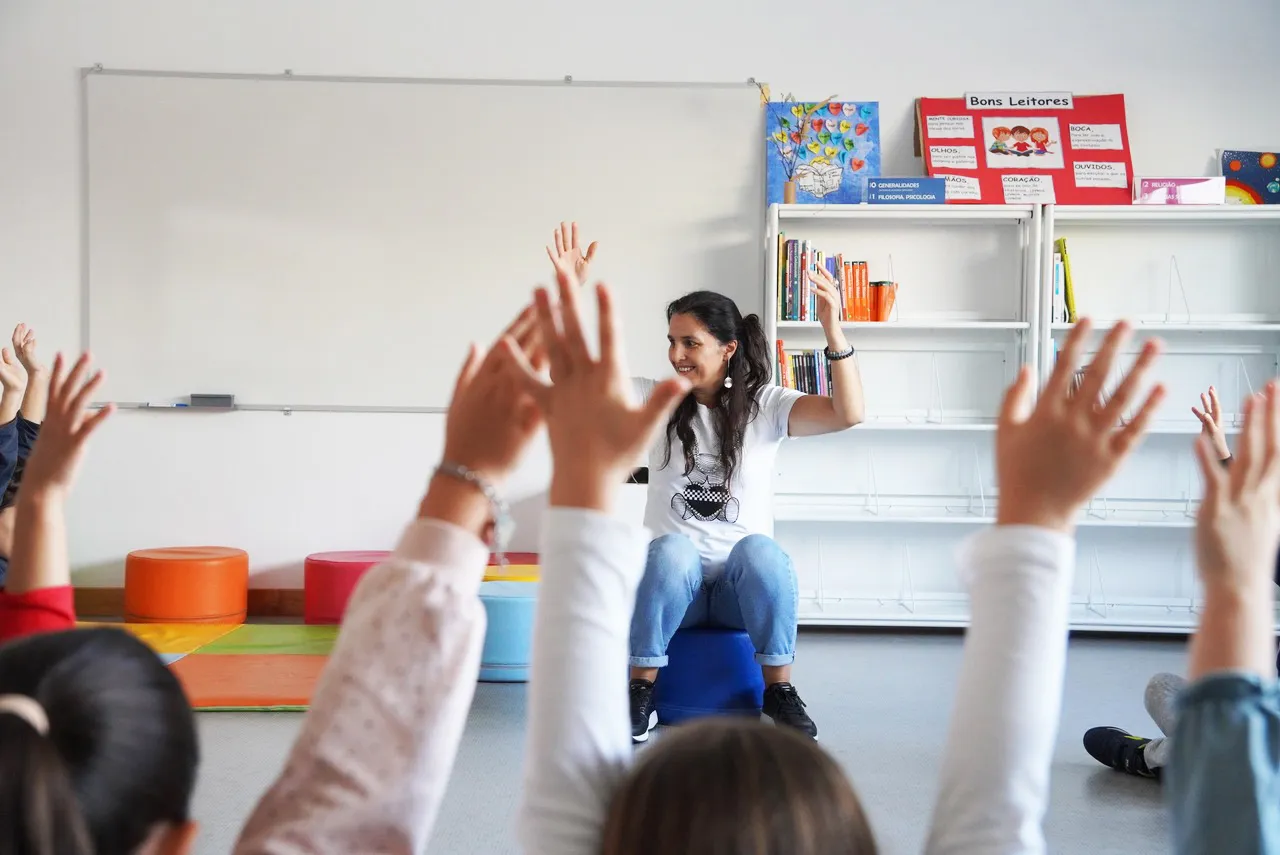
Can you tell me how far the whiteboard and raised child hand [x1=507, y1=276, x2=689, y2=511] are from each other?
367 cm

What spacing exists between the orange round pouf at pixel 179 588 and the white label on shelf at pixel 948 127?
319cm

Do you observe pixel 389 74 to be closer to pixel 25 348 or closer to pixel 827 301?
pixel 25 348

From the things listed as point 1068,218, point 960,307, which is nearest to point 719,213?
point 960,307

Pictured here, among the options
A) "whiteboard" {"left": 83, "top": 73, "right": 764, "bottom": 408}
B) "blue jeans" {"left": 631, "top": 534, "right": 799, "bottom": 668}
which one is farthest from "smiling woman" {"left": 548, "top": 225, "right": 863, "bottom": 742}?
"whiteboard" {"left": 83, "top": 73, "right": 764, "bottom": 408}

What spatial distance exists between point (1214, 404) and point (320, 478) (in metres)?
3.59

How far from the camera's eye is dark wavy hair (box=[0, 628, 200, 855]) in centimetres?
50

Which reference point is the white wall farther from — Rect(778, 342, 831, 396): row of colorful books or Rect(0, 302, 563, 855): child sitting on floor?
Rect(0, 302, 563, 855): child sitting on floor

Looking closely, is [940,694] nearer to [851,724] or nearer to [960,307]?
[851,724]

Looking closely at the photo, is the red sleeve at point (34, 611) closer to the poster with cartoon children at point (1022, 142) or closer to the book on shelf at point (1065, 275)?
the book on shelf at point (1065, 275)

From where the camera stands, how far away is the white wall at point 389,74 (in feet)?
14.1

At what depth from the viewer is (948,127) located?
4.27 m

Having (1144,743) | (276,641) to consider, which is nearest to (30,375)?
(276,641)

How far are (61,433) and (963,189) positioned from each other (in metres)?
3.90

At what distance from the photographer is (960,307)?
433 cm
